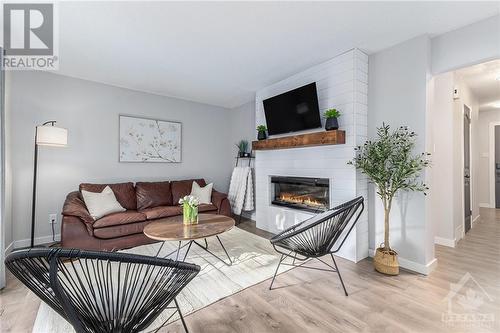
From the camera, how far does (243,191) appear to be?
170 inches

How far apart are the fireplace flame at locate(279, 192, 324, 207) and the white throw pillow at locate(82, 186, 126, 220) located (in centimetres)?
251

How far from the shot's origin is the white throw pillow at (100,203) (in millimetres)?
3012

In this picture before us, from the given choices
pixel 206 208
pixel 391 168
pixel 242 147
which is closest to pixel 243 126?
pixel 242 147

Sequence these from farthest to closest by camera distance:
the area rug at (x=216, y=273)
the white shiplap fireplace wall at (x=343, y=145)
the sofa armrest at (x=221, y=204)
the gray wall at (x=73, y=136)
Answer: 1. the sofa armrest at (x=221, y=204)
2. the gray wall at (x=73, y=136)
3. the white shiplap fireplace wall at (x=343, y=145)
4. the area rug at (x=216, y=273)

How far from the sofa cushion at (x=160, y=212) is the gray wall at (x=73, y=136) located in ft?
3.10

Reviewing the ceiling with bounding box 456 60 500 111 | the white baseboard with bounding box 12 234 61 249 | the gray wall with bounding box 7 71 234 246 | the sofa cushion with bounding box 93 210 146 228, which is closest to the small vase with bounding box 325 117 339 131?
the ceiling with bounding box 456 60 500 111

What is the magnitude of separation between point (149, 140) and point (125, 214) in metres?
1.60

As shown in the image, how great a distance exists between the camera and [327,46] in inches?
102

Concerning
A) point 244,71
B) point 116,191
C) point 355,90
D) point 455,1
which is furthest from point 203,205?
point 455,1

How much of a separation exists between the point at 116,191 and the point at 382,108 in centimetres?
398

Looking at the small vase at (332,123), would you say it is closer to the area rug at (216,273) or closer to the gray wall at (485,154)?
the area rug at (216,273)

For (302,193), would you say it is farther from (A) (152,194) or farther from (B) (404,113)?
(A) (152,194)

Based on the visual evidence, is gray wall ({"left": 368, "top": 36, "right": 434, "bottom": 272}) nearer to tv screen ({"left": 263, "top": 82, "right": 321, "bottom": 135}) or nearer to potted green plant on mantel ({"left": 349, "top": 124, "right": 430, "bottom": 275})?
potted green plant on mantel ({"left": 349, "top": 124, "right": 430, "bottom": 275})

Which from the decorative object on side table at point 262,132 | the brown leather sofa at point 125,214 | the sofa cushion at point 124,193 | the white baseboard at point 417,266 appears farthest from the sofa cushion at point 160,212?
the white baseboard at point 417,266
